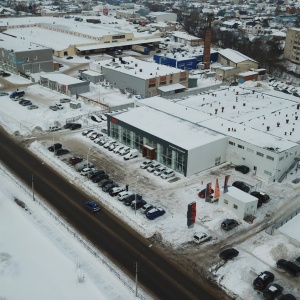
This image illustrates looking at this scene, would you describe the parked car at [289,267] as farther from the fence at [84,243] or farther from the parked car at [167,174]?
the parked car at [167,174]

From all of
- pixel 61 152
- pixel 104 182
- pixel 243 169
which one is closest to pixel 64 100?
pixel 61 152

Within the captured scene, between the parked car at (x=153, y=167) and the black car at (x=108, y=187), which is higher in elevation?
the black car at (x=108, y=187)

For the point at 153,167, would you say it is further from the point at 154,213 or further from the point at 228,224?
the point at 228,224

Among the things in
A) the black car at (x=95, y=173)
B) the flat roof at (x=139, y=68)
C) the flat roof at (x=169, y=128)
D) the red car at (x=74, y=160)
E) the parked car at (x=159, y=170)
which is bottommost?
the parked car at (x=159, y=170)

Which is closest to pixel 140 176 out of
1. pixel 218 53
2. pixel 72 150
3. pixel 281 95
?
pixel 72 150

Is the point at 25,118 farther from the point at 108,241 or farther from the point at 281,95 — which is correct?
the point at 281,95

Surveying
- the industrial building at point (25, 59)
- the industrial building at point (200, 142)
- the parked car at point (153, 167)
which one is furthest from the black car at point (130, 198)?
the industrial building at point (25, 59)

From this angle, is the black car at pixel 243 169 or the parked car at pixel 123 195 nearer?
the parked car at pixel 123 195

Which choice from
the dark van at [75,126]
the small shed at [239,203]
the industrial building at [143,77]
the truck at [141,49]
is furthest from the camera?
the truck at [141,49]
